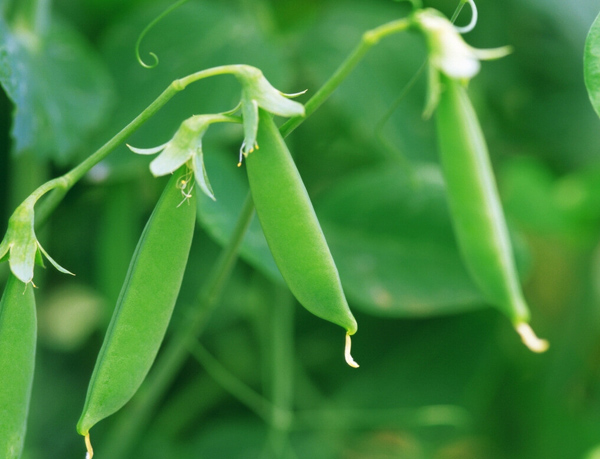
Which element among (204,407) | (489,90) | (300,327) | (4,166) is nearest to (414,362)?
(300,327)

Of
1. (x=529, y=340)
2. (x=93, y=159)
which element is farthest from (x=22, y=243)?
(x=529, y=340)

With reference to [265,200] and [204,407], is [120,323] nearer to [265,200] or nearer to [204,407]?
[265,200]

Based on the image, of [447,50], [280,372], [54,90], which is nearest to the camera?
[447,50]

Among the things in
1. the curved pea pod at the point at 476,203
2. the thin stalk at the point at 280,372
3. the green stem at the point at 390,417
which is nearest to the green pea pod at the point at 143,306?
the curved pea pod at the point at 476,203

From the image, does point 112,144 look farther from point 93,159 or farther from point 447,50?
point 447,50

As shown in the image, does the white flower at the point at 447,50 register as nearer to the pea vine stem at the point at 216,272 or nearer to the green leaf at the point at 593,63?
the pea vine stem at the point at 216,272
